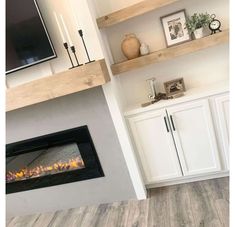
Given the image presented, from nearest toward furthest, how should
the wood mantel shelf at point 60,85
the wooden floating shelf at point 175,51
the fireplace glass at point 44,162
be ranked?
the wood mantel shelf at point 60,85 < the wooden floating shelf at point 175,51 < the fireplace glass at point 44,162

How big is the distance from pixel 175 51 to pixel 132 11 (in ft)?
1.63

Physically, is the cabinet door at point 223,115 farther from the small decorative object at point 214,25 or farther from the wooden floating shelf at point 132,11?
the wooden floating shelf at point 132,11

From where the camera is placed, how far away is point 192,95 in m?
2.02

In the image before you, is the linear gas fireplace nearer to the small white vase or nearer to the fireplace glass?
the fireplace glass

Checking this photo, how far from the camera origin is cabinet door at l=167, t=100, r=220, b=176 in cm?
203

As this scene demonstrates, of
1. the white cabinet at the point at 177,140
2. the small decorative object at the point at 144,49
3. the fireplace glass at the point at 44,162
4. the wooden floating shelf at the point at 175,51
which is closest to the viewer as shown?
the wooden floating shelf at the point at 175,51

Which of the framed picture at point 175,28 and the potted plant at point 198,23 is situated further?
the framed picture at point 175,28

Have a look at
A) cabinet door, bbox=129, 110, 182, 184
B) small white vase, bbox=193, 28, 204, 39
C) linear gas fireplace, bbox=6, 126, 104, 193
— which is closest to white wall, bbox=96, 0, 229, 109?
small white vase, bbox=193, 28, 204, 39

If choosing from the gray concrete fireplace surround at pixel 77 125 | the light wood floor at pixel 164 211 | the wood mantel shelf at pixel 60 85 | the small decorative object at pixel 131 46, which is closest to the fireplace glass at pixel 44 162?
the gray concrete fireplace surround at pixel 77 125

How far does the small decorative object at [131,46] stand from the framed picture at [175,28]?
289 millimetres

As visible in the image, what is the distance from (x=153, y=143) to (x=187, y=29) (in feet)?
3.48

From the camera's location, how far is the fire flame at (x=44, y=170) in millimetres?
2361

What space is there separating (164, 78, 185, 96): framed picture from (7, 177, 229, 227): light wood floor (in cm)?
89

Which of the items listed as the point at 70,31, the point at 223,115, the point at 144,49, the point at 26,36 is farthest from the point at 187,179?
the point at 26,36
